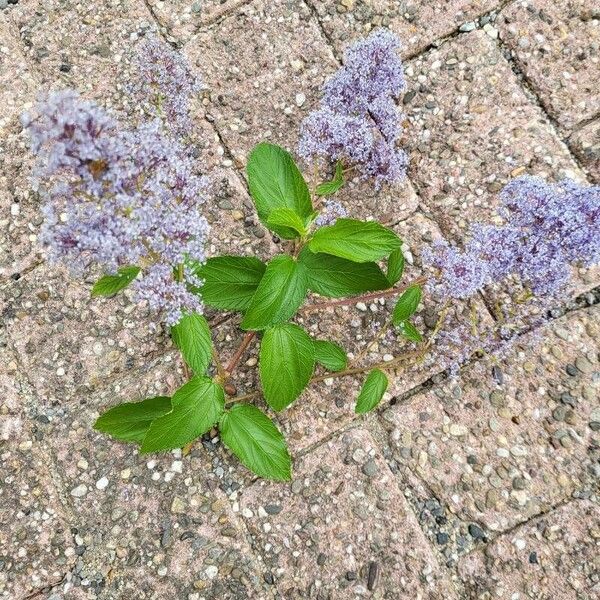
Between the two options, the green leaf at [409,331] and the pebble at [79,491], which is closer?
the green leaf at [409,331]

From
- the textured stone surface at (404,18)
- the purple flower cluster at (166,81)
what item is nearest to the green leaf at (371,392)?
the purple flower cluster at (166,81)

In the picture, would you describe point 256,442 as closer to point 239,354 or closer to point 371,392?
point 239,354

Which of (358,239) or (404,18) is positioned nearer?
(358,239)

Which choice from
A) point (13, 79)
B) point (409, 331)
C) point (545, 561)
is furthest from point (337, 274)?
point (13, 79)

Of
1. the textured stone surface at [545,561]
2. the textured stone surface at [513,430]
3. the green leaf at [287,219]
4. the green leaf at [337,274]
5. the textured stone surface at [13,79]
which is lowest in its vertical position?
the textured stone surface at [545,561]

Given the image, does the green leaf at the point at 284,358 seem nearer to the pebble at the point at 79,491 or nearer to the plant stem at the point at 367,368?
the plant stem at the point at 367,368

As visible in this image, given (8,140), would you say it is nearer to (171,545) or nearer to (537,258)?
(171,545)

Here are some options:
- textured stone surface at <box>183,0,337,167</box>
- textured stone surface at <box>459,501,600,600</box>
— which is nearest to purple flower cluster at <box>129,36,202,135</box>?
textured stone surface at <box>183,0,337,167</box>
